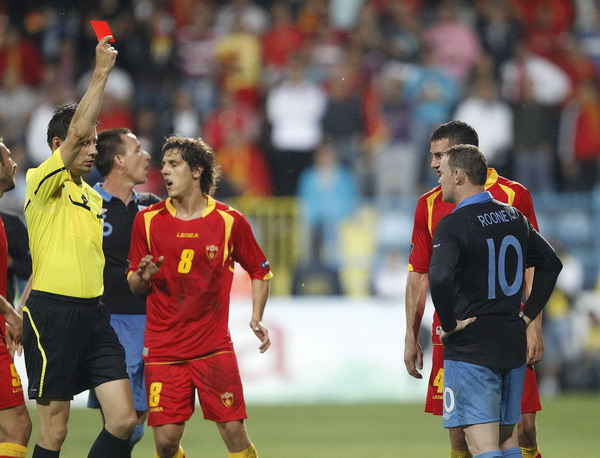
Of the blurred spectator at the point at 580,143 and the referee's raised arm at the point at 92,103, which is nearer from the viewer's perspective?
the referee's raised arm at the point at 92,103

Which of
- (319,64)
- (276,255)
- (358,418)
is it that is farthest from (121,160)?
(319,64)

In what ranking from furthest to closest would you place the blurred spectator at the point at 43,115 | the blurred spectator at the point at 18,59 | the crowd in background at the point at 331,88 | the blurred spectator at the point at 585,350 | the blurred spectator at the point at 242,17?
the blurred spectator at the point at 242,17
the blurred spectator at the point at 18,59
the blurred spectator at the point at 43,115
the crowd in background at the point at 331,88
the blurred spectator at the point at 585,350

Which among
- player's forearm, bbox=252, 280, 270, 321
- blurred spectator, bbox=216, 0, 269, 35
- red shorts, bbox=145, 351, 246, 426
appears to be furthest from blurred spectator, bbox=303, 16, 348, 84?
red shorts, bbox=145, 351, 246, 426

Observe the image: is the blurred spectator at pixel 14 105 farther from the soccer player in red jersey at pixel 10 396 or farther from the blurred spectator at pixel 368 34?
the soccer player in red jersey at pixel 10 396

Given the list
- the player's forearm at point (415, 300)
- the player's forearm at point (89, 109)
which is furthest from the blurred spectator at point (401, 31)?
the player's forearm at point (89, 109)

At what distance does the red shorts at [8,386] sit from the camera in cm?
680

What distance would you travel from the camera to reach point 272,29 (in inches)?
738

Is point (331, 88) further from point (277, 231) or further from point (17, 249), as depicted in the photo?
point (17, 249)

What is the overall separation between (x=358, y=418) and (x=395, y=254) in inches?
125

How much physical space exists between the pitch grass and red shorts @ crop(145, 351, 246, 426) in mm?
3090

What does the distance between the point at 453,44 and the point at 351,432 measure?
8.54m

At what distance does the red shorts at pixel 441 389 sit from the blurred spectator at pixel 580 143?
1024 cm

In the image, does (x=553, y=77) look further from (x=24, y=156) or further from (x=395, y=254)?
(x=24, y=156)

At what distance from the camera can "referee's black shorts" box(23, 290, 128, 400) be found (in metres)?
6.90
